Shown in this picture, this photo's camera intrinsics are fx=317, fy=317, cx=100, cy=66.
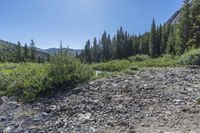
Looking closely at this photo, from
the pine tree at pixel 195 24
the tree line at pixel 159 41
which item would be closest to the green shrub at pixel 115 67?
the tree line at pixel 159 41

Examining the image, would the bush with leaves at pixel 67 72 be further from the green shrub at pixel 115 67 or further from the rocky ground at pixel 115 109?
the green shrub at pixel 115 67

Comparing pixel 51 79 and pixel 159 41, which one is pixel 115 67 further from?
pixel 159 41

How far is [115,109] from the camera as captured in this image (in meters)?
9.95

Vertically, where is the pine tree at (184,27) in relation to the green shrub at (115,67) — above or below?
above

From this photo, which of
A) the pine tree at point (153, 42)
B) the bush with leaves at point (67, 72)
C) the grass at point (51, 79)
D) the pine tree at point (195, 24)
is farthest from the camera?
the pine tree at point (153, 42)

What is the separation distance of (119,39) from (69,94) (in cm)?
11390

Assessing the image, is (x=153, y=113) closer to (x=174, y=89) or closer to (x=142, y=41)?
(x=174, y=89)

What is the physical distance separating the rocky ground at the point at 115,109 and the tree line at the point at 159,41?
430 cm

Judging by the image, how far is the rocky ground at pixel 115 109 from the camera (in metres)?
8.64

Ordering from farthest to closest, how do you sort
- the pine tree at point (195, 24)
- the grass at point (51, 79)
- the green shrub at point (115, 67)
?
the pine tree at point (195, 24) → the green shrub at point (115, 67) → the grass at point (51, 79)

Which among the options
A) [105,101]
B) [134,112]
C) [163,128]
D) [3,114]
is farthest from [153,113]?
[3,114]

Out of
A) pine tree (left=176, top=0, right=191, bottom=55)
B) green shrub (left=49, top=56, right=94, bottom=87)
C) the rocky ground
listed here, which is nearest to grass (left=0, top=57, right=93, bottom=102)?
green shrub (left=49, top=56, right=94, bottom=87)

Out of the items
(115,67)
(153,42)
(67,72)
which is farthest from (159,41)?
(67,72)

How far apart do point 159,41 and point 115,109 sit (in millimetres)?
89422
